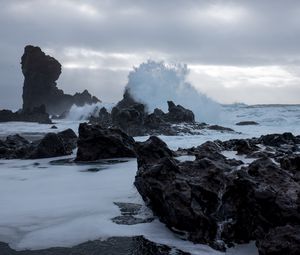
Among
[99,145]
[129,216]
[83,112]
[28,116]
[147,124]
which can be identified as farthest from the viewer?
[83,112]

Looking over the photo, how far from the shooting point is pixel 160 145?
1011 cm

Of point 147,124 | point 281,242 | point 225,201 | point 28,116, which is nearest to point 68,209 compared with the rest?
point 225,201

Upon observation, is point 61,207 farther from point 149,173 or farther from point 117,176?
point 117,176

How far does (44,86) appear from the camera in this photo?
8375 cm

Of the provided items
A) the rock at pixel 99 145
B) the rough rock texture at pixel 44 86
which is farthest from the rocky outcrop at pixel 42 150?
the rough rock texture at pixel 44 86

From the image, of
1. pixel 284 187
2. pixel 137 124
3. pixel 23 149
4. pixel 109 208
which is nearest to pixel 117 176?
pixel 109 208

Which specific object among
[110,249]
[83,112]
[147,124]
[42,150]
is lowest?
[110,249]

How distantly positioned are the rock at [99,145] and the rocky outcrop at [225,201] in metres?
7.25

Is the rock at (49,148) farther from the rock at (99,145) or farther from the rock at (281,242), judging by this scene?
the rock at (281,242)

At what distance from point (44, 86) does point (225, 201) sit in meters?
80.9

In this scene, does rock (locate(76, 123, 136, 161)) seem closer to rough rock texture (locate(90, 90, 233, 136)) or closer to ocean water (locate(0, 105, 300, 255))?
ocean water (locate(0, 105, 300, 255))

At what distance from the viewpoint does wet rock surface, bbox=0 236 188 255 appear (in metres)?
5.66

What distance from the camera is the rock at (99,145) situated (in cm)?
1452

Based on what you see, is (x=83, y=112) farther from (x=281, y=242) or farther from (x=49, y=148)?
(x=281, y=242)
